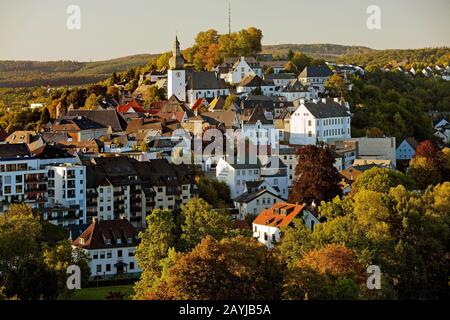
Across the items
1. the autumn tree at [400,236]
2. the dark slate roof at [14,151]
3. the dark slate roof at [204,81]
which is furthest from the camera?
the dark slate roof at [204,81]

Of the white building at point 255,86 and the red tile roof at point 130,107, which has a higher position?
the white building at point 255,86

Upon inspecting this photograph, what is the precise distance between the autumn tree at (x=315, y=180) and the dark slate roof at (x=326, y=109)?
10357 millimetres

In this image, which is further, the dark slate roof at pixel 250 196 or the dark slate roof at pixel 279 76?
the dark slate roof at pixel 279 76

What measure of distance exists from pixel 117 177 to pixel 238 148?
8.01m

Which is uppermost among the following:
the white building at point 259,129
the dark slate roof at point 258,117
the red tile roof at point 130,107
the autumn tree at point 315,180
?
the red tile roof at point 130,107

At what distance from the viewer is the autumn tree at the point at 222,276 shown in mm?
30031

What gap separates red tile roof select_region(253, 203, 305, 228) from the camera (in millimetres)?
45812

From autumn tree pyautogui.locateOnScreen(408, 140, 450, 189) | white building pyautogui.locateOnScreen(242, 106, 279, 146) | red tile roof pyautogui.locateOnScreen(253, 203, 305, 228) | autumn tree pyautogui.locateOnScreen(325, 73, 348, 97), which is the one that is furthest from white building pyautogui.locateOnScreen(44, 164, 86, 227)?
autumn tree pyautogui.locateOnScreen(325, 73, 348, 97)

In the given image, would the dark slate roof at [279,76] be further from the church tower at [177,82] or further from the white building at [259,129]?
the white building at [259,129]

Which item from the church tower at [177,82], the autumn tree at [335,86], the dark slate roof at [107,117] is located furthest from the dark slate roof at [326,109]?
the church tower at [177,82]

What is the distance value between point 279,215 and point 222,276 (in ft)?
53.0

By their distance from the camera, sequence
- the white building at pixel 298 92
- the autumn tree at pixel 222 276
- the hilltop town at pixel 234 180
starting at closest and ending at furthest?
the autumn tree at pixel 222 276 → the hilltop town at pixel 234 180 → the white building at pixel 298 92

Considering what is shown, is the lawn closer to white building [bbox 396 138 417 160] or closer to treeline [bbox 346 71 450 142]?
white building [bbox 396 138 417 160]

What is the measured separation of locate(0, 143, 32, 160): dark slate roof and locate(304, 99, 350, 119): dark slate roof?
667 inches
